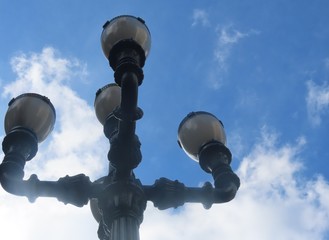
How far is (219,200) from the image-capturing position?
4.88m

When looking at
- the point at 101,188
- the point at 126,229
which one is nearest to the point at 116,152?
the point at 101,188

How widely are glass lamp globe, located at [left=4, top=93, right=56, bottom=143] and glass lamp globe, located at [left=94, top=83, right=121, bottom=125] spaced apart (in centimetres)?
67

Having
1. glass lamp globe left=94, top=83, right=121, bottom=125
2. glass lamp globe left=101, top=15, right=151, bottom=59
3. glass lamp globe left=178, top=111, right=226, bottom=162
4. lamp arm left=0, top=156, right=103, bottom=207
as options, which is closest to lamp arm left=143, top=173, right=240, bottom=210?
lamp arm left=0, top=156, right=103, bottom=207

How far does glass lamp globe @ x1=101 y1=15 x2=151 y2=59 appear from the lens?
487 cm

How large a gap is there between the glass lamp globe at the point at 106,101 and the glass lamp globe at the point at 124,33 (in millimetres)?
957

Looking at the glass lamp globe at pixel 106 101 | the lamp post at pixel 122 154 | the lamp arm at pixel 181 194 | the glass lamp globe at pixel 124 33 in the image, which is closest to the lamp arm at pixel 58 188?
the lamp post at pixel 122 154

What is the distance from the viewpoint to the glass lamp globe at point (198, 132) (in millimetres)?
5395

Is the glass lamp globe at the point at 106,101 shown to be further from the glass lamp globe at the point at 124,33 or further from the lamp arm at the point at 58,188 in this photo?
the lamp arm at the point at 58,188

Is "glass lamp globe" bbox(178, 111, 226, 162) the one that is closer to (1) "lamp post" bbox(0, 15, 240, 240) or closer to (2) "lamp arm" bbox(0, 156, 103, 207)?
(1) "lamp post" bbox(0, 15, 240, 240)

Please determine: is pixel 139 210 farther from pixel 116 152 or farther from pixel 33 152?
pixel 33 152

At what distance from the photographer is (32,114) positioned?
5168 millimetres

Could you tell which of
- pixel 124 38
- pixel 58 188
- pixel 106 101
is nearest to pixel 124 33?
pixel 124 38

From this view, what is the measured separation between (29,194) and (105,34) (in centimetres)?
155

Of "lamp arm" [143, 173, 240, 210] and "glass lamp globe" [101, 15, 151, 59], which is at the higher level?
"glass lamp globe" [101, 15, 151, 59]
